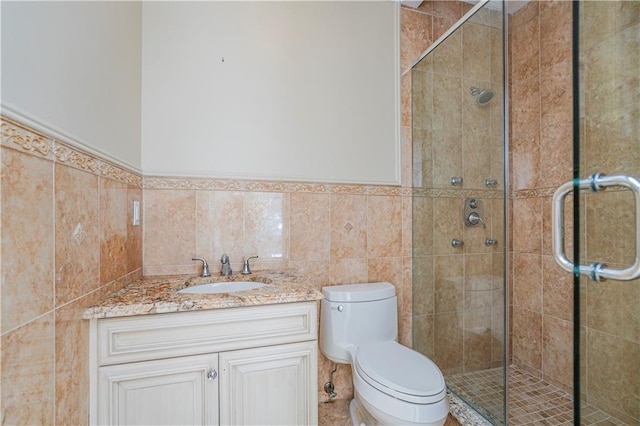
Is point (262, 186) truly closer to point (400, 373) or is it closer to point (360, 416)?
point (400, 373)

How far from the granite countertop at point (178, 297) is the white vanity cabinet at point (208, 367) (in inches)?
1.5

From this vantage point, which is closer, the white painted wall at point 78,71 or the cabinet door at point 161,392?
the white painted wall at point 78,71

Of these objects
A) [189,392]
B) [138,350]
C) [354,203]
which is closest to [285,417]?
[189,392]

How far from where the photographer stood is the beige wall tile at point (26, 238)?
0.61m

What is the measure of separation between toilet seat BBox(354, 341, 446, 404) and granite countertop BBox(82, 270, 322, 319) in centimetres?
43

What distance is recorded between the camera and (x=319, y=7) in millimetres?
1673

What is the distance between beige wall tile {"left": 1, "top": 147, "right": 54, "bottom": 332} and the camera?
613 mm

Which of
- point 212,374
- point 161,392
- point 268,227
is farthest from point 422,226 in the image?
point 161,392

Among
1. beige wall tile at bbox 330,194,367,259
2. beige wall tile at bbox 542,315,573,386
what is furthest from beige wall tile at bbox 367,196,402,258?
beige wall tile at bbox 542,315,573,386

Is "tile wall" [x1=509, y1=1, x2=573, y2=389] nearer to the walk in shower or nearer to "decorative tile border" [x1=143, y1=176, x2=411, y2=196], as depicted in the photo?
the walk in shower

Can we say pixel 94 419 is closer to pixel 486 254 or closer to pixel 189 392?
pixel 189 392

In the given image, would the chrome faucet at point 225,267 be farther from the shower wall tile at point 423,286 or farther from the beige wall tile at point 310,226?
the shower wall tile at point 423,286

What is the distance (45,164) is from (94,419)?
0.83 meters

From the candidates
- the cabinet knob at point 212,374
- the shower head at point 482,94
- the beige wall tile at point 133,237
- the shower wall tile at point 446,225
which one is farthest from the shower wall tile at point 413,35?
the cabinet knob at point 212,374
